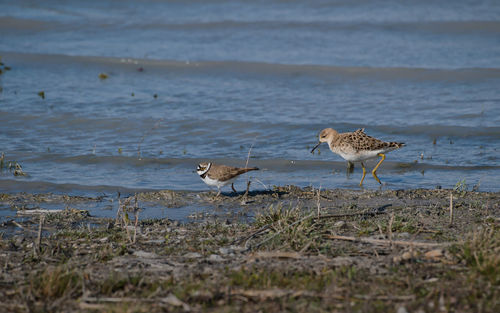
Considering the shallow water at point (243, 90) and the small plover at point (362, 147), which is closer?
the small plover at point (362, 147)

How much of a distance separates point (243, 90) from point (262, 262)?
37.8ft

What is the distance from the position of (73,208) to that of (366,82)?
34.7ft

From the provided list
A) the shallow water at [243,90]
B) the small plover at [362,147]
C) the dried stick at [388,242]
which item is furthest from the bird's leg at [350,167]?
the dried stick at [388,242]

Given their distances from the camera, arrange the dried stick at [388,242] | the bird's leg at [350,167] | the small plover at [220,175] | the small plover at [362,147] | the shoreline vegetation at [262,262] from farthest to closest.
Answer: the bird's leg at [350,167]
the small plover at [362,147]
the small plover at [220,175]
the dried stick at [388,242]
the shoreline vegetation at [262,262]

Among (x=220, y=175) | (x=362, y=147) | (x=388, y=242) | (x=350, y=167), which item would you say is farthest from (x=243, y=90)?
(x=388, y=242)

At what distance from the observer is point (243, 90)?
17094mm

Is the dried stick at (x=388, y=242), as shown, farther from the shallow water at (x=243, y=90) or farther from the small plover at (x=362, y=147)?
the small plover at (x=362, y=147)

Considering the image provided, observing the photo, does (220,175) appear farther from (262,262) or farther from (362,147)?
(262,262)

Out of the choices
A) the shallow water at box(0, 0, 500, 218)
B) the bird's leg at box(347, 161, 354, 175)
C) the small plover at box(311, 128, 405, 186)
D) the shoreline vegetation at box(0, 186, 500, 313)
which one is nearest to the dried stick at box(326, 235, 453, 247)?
the shoreline vegetation at box(0, 186, 500, 313)

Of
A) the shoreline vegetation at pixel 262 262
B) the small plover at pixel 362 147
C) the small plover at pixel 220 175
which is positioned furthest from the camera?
the small plover at pixel 362 147

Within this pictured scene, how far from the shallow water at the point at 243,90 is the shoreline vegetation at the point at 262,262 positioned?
249 centimetres

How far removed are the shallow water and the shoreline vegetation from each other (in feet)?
8.15

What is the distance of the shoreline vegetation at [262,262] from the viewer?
5.01 meters

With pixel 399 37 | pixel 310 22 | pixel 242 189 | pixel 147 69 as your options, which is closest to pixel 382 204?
pixel 242 189
